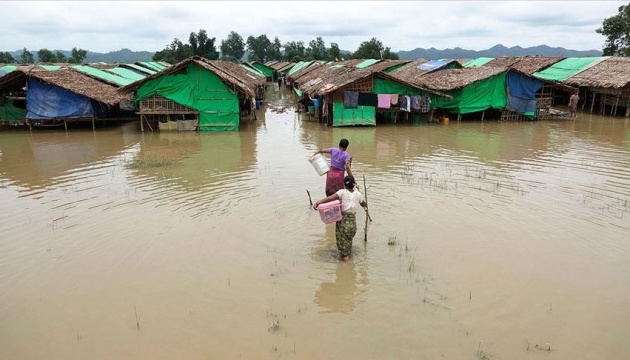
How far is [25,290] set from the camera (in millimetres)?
5766

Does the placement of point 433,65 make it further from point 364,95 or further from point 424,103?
point 364,95

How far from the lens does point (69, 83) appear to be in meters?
17.3

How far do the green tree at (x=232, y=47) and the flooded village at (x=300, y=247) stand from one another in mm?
80846

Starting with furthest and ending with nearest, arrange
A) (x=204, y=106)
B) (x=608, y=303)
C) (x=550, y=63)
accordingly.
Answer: (x=550, y=63), (x=204, y=106), (x=608, y=303)

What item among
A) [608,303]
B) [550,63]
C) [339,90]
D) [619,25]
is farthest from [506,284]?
[619,25]

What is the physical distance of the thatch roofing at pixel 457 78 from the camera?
19.1 m

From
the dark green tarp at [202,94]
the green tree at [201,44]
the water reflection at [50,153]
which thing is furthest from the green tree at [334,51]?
the water reflection at [50,153]

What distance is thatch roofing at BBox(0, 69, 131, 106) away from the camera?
1672 centimetres

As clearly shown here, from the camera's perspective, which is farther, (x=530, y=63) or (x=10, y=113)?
(x=530, y=63)

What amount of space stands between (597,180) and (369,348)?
338 inches

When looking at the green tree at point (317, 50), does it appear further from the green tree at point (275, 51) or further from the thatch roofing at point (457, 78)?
the thatch roofing at point (457, 78)

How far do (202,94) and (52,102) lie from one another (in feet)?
18.8

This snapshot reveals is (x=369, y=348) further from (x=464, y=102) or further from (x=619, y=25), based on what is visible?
(x=619, y=25)

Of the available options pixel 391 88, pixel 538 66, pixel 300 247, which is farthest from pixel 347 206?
pixel 538 66
